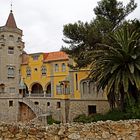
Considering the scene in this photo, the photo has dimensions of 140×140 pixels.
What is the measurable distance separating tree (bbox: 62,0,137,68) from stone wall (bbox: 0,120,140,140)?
15.6 metres

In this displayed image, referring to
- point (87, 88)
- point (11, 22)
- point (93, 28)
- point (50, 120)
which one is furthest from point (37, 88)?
point (93, 28)

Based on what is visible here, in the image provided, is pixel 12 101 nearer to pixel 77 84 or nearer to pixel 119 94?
pixel 77 84

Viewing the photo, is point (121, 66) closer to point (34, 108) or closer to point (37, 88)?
point (34, 108)

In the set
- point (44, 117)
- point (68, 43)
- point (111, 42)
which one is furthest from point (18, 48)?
point (111, 42)

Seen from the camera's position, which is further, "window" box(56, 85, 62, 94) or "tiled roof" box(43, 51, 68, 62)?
"tiled roof" box(43, 51, 68, 62)

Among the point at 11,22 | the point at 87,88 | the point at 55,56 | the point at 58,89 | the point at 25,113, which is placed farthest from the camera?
the point at 11,22

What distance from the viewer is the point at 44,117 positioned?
3250 cm

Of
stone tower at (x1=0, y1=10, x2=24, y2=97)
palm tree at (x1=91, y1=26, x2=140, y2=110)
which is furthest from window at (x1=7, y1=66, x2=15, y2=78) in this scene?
palm tree at (x1=91, y1=26, x2=140, y2=110)

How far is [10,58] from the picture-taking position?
41969mm

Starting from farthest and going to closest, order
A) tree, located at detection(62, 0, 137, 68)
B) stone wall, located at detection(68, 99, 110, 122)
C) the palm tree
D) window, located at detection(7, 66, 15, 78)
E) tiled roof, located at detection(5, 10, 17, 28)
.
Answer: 1. tiled roof, located at detection(5, 10, 17, 28)
2. window, located at detection(7, 66, 15, 78)
3. stone wall, located at detection(68, 99, 110, 122)
4. tree, located at detection(62, 0, 137, 68)
5. the palm tree

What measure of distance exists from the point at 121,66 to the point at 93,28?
674cm

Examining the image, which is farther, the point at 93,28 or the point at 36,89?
the point at 36,89

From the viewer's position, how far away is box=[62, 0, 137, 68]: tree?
79.6 ft

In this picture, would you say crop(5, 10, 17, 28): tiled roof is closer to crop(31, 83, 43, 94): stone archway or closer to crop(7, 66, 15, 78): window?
crop(7, 66, 15, 78): window
